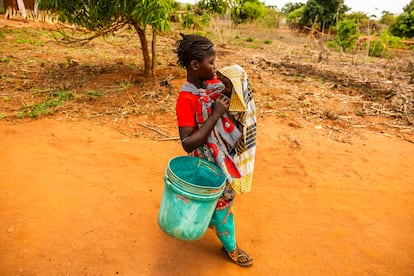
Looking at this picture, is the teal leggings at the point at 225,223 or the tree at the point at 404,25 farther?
the tree at the point at 404,25

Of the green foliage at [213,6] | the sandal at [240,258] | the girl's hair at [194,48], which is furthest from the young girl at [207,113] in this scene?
the green foliage at [213,6]

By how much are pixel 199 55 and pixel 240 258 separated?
1.31 metres

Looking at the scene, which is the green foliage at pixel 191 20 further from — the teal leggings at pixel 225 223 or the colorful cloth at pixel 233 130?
the teal leggings at pixel 225 223

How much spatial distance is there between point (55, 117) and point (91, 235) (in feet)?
8.13

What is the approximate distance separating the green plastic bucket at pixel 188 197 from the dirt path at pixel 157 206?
0.55 meters

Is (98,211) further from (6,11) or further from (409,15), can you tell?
(409,15)

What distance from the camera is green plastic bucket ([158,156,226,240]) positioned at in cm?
130

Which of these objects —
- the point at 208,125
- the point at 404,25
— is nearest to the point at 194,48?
the point at 208,125

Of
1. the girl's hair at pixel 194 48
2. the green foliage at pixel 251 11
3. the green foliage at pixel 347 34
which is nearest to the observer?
the girl's hair at pixel 194 48

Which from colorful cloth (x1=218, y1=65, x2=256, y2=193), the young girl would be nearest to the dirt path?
colorful cloth (x1=218, y1=65, x2=256, y2=193)

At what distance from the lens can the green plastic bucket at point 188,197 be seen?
1.30 metres

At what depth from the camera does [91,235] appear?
2.01 m

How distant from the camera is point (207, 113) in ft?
4.68

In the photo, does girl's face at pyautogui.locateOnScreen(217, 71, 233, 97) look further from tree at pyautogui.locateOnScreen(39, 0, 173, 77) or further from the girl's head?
tree at pyautogui.locateOnScreen(39, 0, 173, 77)
